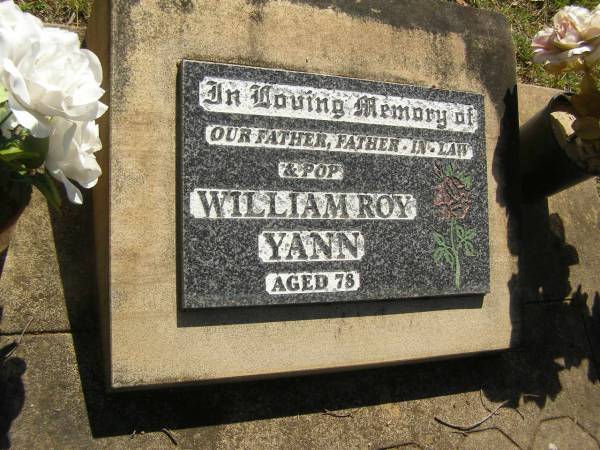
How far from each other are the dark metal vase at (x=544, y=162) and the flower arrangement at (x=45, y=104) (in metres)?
2.05

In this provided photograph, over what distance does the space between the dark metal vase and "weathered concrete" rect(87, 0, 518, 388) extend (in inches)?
8.2

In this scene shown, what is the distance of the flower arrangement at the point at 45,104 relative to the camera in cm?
166

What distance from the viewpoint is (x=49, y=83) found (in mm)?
1691

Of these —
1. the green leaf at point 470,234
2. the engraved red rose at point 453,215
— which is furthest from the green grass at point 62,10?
the green leaf at point 470,234

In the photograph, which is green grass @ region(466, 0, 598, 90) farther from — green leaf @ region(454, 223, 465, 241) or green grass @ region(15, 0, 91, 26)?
green grass @ region(15, 0, 91, 26)

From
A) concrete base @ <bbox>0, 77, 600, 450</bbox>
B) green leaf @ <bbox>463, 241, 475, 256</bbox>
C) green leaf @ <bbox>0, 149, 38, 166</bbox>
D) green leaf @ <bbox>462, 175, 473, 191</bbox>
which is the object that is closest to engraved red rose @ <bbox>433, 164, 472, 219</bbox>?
green leaf @ <bbox>462, 175, 473, 191</bbox>

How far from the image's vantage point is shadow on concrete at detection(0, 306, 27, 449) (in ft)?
7.34

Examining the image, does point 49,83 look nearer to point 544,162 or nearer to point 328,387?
point 328,387

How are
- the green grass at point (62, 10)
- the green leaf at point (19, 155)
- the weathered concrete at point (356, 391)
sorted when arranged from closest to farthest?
the green leaf at point (19, 155), the weathered concrete at point (356, 391), the green grass at point (62, 10)

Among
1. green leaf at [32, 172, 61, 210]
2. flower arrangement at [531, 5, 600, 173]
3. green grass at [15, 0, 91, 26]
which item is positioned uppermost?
green grass at [15, 0, 91, 26]

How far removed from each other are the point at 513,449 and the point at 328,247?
4.25 feet

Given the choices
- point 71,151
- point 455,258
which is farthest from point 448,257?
point 71,151

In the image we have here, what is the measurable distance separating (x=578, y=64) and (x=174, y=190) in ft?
5.92

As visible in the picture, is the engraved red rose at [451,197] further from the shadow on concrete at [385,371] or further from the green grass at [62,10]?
the green grass at [62,10]
